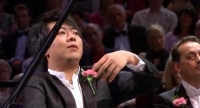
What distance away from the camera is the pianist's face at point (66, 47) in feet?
8.29

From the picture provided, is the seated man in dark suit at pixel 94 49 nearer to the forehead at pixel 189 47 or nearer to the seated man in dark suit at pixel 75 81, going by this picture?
the forehead at pixel 189 47

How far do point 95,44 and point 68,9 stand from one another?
10.5ft

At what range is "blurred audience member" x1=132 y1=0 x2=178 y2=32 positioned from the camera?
5832 mm

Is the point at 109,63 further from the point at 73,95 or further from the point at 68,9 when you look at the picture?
the point at 68,9

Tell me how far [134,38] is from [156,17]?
0.55m

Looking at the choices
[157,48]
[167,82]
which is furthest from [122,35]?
[167,82]

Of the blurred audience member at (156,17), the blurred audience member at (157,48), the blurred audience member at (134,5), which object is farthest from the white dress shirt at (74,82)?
the blurred audience member at (134,5)

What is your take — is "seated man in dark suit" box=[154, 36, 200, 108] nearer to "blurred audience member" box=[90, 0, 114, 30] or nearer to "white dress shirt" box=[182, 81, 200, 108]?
"white dress shirt" box=[182, 81, 200, 108]

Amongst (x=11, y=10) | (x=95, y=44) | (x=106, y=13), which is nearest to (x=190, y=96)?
(x=95, y=44)

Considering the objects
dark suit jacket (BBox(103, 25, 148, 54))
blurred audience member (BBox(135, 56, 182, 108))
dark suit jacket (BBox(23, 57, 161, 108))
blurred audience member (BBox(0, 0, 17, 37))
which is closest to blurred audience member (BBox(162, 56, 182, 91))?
blurred audience member (BBox(135, 56, 182, 108))

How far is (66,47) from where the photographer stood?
2541 millimetres

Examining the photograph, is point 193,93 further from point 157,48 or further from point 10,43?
point 10,43

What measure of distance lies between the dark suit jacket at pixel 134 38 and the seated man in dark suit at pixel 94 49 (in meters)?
0.37

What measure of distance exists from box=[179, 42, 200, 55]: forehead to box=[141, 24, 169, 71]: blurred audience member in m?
1.81
